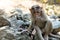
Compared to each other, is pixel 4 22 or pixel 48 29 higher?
pixel 4 22

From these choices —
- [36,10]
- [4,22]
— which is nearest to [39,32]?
[36,10]

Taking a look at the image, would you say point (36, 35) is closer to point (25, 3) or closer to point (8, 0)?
point (25, 3)

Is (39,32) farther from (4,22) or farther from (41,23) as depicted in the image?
(4,22)

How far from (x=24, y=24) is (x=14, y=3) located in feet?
12.8

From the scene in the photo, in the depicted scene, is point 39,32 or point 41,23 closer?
point 39,32

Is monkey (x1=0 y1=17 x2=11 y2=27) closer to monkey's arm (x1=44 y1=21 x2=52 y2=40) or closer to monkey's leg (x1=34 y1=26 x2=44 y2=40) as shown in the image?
monkey's leg (x1=34 y1=26 x2=44 y2=40)

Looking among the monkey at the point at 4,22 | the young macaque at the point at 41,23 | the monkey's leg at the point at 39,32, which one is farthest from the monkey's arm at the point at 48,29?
the monkey at the point at 4,22

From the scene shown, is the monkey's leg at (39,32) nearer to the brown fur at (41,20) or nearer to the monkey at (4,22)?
the brown fur at (41,20)

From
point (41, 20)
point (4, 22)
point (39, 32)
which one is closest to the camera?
point (39, 32)

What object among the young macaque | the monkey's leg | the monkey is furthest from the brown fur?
the monkey

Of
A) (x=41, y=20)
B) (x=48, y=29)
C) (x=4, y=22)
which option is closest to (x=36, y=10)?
(x=41, y=20)

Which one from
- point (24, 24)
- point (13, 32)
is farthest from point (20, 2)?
point (13, 32)

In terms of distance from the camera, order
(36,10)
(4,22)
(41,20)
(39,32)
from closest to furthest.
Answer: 1. (36,10)
2. (39,32)
3. (41,20)
4. (4,22)

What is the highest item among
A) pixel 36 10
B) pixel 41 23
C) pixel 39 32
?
pixel 36 10
